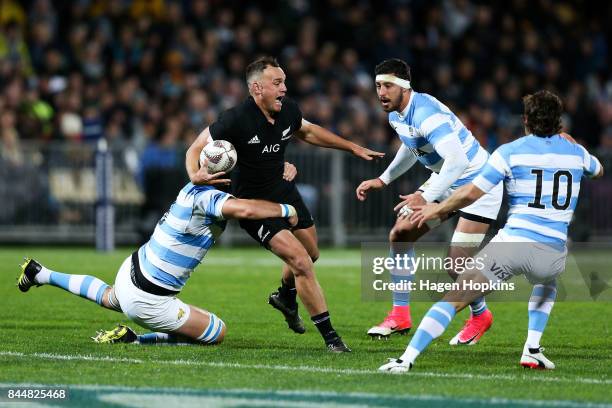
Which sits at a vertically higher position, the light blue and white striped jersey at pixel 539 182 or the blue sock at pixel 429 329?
the light blue and white striped jersey at pixel 539 182

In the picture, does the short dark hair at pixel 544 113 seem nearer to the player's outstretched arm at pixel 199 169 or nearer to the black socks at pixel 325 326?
the black socks at pixel 325 326

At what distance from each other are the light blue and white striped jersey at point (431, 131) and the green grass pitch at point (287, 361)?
1533 millimetres

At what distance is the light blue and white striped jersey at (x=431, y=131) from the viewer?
10133 mm

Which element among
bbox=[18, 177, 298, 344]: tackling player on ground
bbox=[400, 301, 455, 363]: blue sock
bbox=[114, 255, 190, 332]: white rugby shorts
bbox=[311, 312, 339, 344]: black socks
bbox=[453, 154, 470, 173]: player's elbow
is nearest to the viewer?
bbox=[400, 301, 455, 363]: blue sock

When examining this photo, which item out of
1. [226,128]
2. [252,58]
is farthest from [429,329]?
[252,58]

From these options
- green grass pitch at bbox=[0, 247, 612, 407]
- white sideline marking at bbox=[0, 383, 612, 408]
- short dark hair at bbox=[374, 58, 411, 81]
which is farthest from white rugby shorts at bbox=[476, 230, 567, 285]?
short dark hair at bbox=[374, 58, 411, 81]

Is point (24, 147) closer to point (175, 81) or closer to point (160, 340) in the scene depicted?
point (175, 81)

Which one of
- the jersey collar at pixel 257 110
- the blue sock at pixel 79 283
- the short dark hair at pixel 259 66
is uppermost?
the short dark hair at pixel 259 66

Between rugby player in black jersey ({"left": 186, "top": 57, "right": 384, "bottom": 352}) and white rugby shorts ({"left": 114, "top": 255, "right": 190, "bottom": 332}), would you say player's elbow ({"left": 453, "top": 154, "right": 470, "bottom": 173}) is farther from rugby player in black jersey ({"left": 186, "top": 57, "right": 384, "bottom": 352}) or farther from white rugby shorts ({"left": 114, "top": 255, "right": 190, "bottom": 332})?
white rugby shorts ({"left": 114, "top": 255, "right": 190, "bottom": 332})

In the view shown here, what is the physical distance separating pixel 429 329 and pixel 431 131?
8.30 ft

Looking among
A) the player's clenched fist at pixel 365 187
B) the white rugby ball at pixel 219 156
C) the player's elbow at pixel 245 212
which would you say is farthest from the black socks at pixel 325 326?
the player's clenched fist at pixel 365 187

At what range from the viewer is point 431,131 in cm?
1012

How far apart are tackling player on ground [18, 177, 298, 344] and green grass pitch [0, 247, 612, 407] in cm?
19

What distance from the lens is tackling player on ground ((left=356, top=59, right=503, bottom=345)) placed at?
999cm
